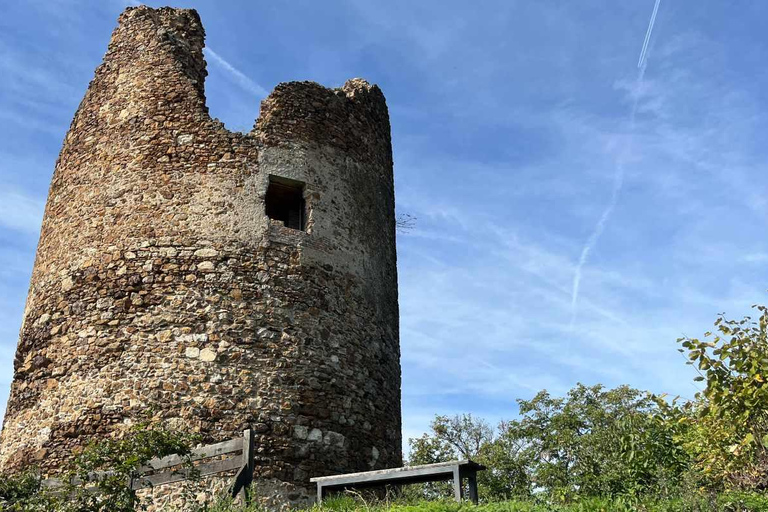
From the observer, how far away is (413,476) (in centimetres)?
851

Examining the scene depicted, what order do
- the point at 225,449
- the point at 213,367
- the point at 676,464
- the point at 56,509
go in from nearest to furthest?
the point at 56,509, the point at 225,449, the point at 213,367, the point at 676,464

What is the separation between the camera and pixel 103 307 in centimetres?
947

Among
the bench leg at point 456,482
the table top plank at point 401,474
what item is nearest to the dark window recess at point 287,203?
the table top plank at point 401,474

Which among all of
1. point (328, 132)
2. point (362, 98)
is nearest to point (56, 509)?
point (328, 132)

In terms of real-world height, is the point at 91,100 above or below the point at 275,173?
above

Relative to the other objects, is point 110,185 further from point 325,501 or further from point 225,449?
point 325,501

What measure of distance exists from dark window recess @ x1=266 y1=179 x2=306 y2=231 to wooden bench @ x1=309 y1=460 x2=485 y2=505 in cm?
356

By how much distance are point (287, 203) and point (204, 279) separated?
6.86 feet

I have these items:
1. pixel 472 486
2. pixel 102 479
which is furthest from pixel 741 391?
pixel 102 479

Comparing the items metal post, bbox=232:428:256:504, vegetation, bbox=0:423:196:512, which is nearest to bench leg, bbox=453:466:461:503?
metal post, bbox=232:428:256:504

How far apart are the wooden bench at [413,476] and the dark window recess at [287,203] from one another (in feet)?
11.7

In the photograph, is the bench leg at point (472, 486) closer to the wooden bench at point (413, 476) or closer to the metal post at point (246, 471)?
the wooden bench at point (413, 476)

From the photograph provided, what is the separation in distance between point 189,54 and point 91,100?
165 centimetres

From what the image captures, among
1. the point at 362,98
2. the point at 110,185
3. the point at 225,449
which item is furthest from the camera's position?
the point at 362,98
